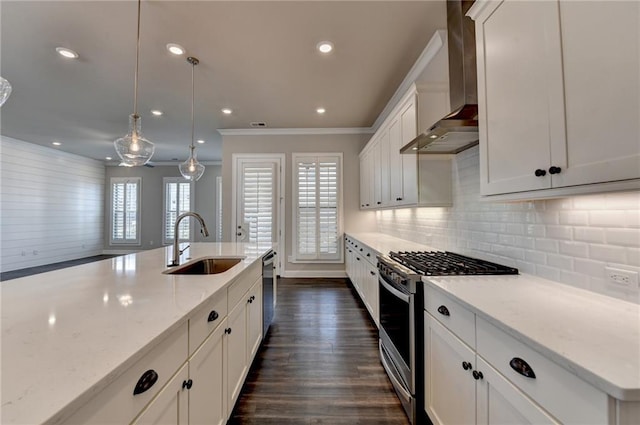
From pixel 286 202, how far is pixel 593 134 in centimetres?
468

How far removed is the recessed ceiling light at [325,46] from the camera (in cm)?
261

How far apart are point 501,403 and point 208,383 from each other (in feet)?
4.01

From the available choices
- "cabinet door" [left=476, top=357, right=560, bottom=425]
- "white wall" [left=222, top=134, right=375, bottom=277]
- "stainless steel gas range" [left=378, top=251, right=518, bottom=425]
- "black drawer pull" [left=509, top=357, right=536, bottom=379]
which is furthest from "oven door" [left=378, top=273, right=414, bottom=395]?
"white wall" [left=222, top=134, right=375, bottom=277]

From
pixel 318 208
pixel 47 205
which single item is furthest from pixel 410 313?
pixel 47 205

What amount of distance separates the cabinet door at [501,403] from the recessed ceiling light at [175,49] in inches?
135

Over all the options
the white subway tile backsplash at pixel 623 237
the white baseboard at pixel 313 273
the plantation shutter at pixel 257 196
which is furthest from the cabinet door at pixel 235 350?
the plantation shutter at pixel 257 196

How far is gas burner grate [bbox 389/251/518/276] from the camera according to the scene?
160 centimetres

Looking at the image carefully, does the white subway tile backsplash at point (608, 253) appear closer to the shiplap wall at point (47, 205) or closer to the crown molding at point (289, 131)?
the crown molding at point (289, 131)

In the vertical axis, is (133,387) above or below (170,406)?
above

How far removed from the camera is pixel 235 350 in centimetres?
166

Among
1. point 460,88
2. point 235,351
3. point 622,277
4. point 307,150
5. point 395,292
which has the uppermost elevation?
point 307,150

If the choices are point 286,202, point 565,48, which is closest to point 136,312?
point 565,48

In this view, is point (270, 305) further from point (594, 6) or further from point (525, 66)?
point (594, 6)

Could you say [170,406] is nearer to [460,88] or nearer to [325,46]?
[460,88]
